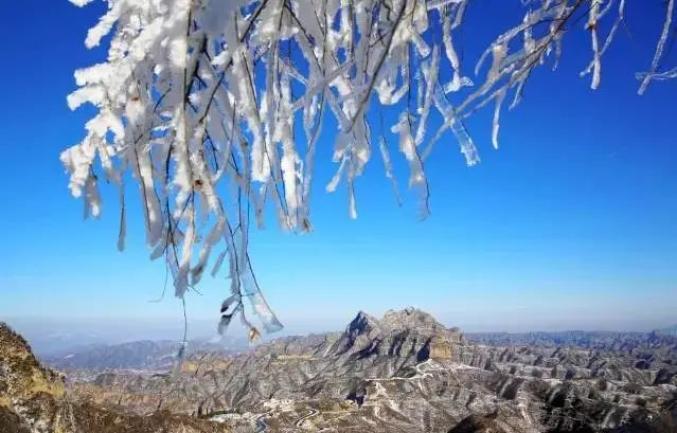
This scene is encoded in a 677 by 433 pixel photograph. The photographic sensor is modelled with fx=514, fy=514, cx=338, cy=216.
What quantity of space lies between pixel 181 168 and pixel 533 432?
81.4 meters

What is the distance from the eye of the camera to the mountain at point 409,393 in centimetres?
6912

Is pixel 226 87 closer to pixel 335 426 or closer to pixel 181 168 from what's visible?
pixel 181 168

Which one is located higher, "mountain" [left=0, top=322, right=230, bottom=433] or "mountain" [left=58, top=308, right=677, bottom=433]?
"mountain" [left=0, top=322, right=230, bottom=433]

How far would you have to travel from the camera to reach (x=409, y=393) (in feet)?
299

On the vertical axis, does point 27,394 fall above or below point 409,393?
above

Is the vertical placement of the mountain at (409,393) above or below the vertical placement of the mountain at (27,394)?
below

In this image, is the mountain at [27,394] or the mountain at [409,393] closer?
the mountain at [27,394]

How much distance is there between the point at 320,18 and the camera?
4.14 feet

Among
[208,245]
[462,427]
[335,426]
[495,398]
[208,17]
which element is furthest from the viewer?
[495,398]

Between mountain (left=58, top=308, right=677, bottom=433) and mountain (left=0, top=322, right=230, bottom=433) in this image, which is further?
mountain (left=58, top=308, right=677, bottom=433)

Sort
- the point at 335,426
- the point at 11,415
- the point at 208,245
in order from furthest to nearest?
the point at 335,426 → the point at 11,415 → the point at 208,245

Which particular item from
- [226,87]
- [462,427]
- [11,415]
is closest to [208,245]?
[226,87]

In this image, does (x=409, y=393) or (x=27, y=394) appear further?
(x=409, y=393)

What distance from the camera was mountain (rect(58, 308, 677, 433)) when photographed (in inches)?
2721
